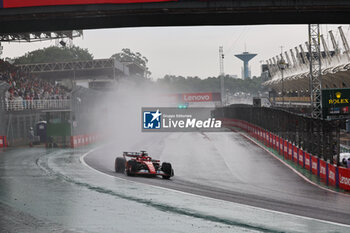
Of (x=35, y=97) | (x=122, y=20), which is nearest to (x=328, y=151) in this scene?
(x=122, y=20)

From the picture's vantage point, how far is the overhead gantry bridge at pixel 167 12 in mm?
21469

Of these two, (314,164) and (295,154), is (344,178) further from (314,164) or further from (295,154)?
(295,154)

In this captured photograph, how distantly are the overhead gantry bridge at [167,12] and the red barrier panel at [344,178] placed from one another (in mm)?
7388

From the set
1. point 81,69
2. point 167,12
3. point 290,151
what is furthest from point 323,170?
point 81,69

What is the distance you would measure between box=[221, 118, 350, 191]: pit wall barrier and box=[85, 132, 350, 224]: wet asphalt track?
0.96m

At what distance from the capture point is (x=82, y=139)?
121 ft

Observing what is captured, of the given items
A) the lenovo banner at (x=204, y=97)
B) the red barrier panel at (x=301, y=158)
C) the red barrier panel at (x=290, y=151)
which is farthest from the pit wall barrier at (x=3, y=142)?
the lenovo banner at (x=204, y=97)

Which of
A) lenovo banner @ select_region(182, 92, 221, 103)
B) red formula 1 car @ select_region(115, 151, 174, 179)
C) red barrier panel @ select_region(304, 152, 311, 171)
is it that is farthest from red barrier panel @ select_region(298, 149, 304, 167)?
lenovo banner @ select_region(182, 92, 221, 103)

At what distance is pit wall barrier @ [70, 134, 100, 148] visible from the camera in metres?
34.6

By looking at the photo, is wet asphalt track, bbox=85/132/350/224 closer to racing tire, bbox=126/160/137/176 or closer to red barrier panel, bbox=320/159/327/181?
racing tire, bbox=126/160/137/176

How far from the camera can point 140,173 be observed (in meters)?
20.5

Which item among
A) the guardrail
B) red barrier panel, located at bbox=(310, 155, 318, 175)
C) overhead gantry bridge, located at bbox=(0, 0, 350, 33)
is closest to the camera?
overhead gantry bridge, located at bbox=(0, 0, 350, 33)

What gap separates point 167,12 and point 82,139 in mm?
17498

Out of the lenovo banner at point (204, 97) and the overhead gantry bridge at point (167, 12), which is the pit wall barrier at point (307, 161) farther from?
the lenovo banner at point (204, 97)
